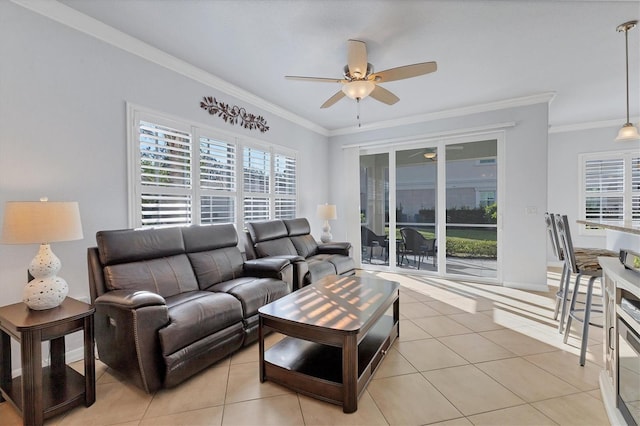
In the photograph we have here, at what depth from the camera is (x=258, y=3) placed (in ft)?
7.23

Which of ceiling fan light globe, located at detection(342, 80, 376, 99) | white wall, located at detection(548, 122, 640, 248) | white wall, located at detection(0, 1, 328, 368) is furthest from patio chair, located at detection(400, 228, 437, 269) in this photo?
white wall, located at detection(0, 1, 328, 368)

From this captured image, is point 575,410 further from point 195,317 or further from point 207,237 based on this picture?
point 207,237

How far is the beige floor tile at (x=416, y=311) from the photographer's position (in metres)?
3.27

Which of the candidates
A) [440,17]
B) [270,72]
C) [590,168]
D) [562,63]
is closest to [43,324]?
[270,72]

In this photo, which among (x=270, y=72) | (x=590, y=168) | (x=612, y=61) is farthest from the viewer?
(x=590, y=168)

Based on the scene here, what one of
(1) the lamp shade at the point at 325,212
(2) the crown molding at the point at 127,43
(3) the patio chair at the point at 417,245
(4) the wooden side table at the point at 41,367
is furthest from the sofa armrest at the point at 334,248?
(4) the wooden side table at the point at 41,367

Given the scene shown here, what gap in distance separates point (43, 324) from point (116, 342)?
0.44 meters

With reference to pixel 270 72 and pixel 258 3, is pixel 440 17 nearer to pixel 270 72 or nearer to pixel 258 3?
pixel 258 3

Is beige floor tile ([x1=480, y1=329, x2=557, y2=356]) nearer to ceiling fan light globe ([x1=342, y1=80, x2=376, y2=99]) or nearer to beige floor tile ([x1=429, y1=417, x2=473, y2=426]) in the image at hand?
beige floor tile ([x1=429, y1=417, x2=473, y2=426])

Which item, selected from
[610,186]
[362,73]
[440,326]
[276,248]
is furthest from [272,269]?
[610,186]

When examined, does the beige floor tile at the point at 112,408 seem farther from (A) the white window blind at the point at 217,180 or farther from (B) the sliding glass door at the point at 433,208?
(B) the sliding glass door at the point at 433,208

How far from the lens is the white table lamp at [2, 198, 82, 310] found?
1684mm

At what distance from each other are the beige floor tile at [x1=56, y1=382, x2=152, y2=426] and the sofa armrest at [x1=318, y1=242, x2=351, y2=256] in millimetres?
2955

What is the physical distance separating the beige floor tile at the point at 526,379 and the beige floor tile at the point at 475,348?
0.25 ft
